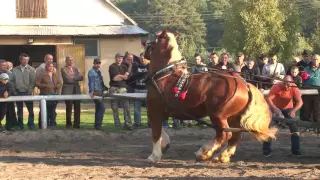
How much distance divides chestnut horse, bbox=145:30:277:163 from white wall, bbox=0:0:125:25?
17966 mm

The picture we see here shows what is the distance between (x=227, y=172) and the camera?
8.14 meters

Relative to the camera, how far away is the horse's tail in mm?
8664

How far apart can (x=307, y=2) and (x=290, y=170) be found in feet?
214

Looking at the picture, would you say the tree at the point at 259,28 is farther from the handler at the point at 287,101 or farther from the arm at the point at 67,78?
the handler at the point at 287,101

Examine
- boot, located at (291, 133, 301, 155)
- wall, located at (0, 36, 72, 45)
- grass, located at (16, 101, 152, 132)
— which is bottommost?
grass, located at (16, 101, 152, 132)

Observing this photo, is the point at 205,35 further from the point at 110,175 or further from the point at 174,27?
the point at 110,175

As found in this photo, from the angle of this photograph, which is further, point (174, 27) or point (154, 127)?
point (174, 27)

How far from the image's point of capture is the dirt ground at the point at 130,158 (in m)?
8.03

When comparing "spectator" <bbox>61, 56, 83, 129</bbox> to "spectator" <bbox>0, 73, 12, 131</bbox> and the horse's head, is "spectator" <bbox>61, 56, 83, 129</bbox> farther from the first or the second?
the horse's head

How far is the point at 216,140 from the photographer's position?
28.8ft

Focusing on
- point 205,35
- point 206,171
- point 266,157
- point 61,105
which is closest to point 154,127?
point 206,171

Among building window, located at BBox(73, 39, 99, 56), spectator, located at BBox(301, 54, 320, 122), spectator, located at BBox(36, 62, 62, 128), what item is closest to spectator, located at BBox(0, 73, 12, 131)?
spectator, located at BBox(36, 62, 62, 128)

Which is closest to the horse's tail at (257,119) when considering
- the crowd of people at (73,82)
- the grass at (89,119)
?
the crowd of people at (73,82)

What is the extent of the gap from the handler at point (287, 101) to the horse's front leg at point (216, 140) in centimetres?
126
